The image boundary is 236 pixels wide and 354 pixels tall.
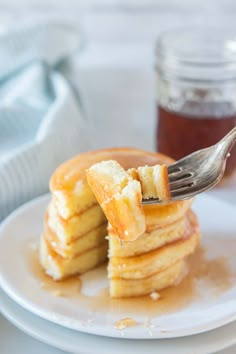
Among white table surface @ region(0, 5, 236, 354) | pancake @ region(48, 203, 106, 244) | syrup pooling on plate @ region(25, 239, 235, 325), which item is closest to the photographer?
syrup pooling on plate @ region(25, 239, 235, 325)

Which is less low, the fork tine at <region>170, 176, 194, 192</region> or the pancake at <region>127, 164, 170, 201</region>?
the pancake at <region>127, 164, 170, 201</region>

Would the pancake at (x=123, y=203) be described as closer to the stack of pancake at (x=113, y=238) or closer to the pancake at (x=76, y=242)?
the stack of pancake at (x=113, y=238)

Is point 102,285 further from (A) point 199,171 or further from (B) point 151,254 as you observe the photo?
(A) point 199,171

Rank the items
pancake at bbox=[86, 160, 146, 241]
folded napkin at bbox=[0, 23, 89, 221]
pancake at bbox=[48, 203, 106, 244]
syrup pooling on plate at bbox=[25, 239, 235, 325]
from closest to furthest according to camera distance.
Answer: pancake at bbox=[86, 160, 146, 241] < syrup pooling on plate at bbox=[25, 239, 235, 325] < pancake at bbox=[48, 203, 106, 244] < folded napkin at bbox=[0, 23, 89, 221]

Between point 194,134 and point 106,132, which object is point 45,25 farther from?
point 194,134

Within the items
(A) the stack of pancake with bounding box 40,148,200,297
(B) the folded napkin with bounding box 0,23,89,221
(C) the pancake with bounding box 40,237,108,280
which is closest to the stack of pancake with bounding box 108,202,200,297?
(A) the stack of pancake with bounding box 40,148,200,297

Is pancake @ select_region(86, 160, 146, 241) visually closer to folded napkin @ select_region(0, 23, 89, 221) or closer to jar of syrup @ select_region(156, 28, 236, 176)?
folded napkin @ select_region(0, 23, 89, 221)
